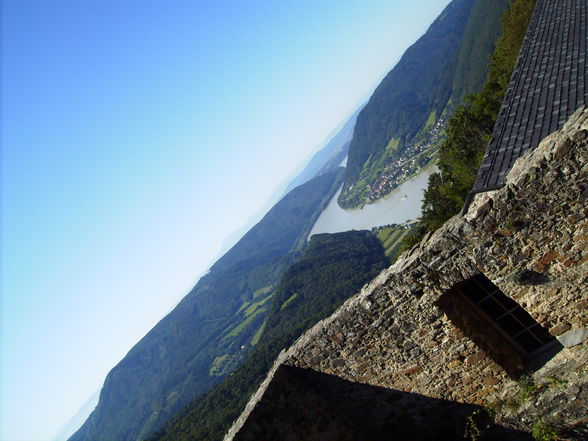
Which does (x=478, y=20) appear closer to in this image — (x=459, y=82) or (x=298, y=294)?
(x=459, y=82)

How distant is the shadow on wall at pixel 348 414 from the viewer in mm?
7152

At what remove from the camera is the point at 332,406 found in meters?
7.65

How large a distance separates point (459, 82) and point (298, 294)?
69642 millimetres

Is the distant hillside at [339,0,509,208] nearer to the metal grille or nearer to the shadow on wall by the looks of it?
the metal grille

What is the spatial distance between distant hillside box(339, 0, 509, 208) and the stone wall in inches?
3583

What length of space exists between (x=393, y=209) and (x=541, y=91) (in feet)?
301

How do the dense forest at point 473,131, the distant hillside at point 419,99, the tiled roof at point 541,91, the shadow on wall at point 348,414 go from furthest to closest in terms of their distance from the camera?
the distant hillside at point 419,99 → the dense forest at point 473,131 → the tiled roof at point 541,91 → the shadow on wall at point 348,414

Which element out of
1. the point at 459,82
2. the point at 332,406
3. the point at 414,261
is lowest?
the point at 459,82

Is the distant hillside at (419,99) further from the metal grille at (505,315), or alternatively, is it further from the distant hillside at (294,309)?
the metal grille at (505,315)

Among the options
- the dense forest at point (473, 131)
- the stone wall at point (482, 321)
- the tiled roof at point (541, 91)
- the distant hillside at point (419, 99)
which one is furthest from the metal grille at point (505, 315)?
the distant hillside at point (419, 99)

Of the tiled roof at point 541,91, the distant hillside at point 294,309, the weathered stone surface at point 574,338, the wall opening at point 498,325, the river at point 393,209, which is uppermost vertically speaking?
the tiled roof at point 541,91

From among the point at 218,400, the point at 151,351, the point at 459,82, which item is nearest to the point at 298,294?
the point at 218,400

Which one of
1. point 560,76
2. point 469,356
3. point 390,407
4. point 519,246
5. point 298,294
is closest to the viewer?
point 519,246

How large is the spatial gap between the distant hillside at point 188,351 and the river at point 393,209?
30.9 meters
